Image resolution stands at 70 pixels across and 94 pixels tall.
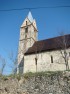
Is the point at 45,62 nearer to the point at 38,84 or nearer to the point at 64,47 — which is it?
the point at 64,47

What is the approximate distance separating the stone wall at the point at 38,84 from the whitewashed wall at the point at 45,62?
42.8 ft

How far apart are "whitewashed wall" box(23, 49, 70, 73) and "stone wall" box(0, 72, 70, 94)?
1305 centimetres

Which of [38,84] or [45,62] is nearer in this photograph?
[38,84]

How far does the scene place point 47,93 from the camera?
41.1 ft

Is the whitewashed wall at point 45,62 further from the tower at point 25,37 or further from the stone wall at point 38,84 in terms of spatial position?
the stone wall at point 38,84

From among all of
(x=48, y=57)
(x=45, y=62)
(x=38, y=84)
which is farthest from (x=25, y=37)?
(x=38, y=84)

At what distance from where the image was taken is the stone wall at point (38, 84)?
12.4 m

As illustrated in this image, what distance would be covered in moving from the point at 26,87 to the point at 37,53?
16099mm

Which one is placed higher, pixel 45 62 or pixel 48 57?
pixel 48 57

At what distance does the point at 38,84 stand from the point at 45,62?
1489 centimetres

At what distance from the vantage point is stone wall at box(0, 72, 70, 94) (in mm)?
12445

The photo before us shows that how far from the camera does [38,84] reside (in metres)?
13.3

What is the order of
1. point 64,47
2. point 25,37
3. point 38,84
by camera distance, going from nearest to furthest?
1. point 38,84
2. point 64,47
3. point 25,37

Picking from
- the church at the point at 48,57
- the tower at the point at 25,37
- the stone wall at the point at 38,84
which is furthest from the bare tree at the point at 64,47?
the stone wall at the point at 38,84
